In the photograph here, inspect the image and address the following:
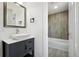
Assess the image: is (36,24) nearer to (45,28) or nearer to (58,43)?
(45,28)

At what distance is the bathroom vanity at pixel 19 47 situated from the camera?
1127 mm

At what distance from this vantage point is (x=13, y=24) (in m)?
1.27

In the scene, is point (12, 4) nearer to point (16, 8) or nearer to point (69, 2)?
point (16, 8)

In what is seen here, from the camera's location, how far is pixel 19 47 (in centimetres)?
121

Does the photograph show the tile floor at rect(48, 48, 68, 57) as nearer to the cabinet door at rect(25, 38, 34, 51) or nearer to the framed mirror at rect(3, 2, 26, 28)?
the cabinet door at rect(25, 38, 34, 51)

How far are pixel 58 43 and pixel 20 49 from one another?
59 cm

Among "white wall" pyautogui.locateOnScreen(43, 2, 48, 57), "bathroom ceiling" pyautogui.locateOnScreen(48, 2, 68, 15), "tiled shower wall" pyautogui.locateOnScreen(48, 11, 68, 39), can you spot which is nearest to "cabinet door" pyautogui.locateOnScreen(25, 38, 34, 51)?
"white wall" pyautogui.locateOnScreen(43, 2, 48, 57)

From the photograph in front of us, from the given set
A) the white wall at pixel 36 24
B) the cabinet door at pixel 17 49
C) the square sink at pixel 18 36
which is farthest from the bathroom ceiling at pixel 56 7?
the cabinet door at pixel 17 49

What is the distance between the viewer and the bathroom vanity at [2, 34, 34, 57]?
1127mm

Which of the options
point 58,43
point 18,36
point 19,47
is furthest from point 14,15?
point 58,43

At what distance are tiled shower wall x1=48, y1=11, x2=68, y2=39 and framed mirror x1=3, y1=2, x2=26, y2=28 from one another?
16.4 inches

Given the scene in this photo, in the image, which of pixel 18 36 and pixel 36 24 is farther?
pixel 36 24

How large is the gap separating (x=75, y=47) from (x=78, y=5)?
64 centimetres

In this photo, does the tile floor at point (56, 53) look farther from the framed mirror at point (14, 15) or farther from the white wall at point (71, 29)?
the framed mirror at point (14, 15)
